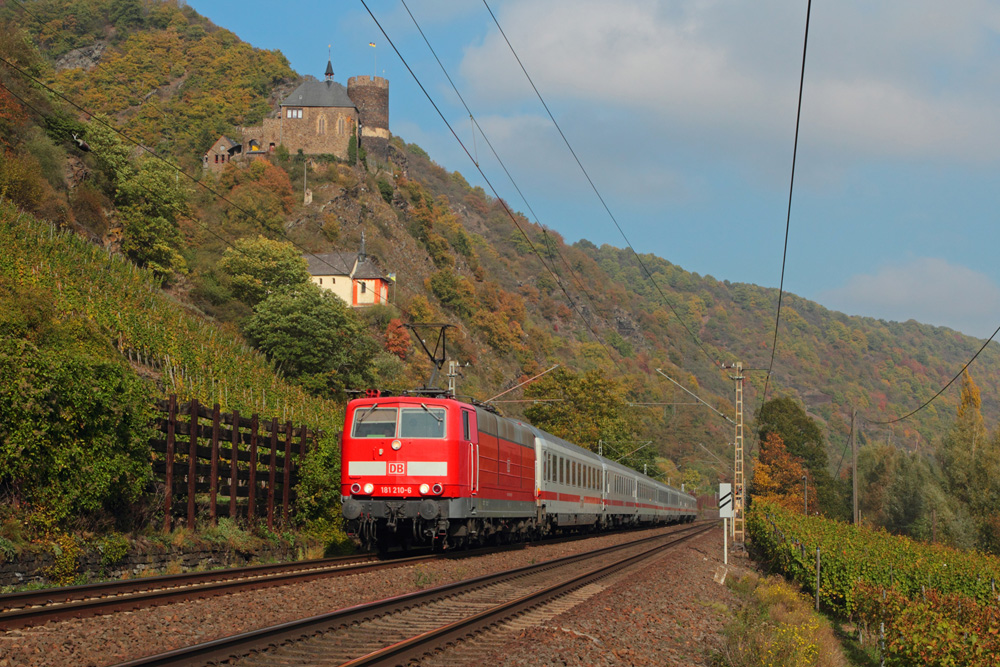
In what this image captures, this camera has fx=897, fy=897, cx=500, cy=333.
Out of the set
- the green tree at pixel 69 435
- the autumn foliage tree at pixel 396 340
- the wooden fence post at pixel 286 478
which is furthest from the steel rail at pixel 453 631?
the autumn foliage tree at pixel 396 340

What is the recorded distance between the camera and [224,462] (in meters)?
17.6

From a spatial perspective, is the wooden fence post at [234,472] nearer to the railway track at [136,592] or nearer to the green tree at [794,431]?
the railway track at [136,592]

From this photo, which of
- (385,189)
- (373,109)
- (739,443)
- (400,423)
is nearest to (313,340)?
(739,443)

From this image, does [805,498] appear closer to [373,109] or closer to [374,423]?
[374,423]

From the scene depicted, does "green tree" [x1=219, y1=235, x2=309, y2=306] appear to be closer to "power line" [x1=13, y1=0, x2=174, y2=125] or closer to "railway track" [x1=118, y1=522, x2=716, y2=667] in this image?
"railway track" [x1=118, y1=522, x2=716, y2=667]

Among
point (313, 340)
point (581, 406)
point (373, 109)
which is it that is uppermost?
point (373, 109)

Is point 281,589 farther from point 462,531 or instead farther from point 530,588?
point 462,531

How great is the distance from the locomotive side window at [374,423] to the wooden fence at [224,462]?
Result: 1534 millimetres

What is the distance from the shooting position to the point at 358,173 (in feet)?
467

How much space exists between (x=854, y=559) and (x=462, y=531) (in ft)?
29.0

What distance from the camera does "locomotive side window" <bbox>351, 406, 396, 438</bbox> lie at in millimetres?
19188

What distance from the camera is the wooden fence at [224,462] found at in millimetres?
15508

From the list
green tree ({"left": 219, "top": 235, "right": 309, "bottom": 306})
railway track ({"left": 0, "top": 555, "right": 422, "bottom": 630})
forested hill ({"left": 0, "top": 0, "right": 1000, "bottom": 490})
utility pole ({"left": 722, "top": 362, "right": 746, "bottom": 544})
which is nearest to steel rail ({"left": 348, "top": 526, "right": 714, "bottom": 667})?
railway track ({"left": 0, "top": 555, "right": 422, "bottom": 630})

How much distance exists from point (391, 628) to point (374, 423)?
915 cm
